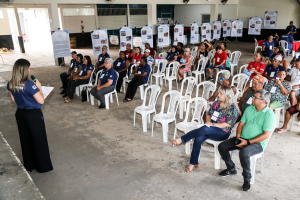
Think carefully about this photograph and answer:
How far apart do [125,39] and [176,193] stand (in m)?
7.86

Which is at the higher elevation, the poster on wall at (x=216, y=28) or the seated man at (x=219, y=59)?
the poster on wall at (x=216, y=28)

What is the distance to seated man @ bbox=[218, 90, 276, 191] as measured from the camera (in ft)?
9.27

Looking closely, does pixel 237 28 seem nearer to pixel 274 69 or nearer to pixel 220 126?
pixel 274 69

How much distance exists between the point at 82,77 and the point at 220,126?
395 cm

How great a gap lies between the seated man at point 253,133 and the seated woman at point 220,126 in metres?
0.15

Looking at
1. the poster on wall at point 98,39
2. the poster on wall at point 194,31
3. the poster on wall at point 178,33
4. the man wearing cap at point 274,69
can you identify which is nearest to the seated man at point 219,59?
the man wearing cap at point 274,69

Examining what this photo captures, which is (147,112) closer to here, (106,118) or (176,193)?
(106,118)

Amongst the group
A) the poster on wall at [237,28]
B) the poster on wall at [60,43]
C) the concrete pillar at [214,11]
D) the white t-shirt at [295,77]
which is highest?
the concrete pillar at [214,11]

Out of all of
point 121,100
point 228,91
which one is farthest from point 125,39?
point 228,91

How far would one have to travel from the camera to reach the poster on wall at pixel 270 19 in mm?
15351

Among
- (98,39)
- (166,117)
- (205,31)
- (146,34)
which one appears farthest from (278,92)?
(205,31)

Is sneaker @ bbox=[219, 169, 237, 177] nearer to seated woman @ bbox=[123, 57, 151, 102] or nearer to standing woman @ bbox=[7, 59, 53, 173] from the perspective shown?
standing woman @ bbox=[7, 59, 53, 173]

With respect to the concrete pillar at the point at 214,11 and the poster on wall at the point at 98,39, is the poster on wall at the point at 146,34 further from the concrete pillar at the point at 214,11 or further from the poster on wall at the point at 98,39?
the concrete pillar at the point at 214,11

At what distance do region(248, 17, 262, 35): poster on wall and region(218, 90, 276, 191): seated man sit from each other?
1446 cm
